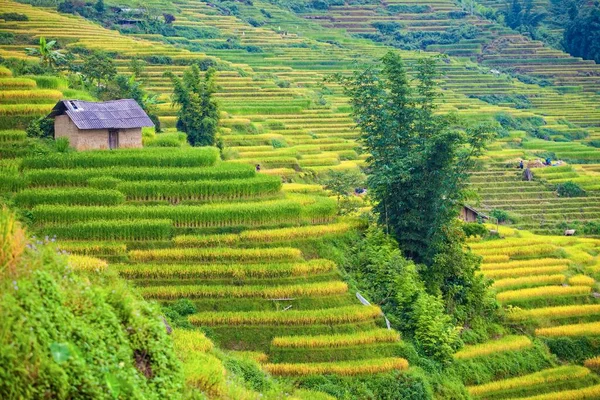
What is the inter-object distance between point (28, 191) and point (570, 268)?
58.2 feet

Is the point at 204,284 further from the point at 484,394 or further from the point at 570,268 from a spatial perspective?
the point at 570,268

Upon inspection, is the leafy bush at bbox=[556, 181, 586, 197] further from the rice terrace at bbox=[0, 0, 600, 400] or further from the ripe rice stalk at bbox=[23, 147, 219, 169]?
the ripe rice stalk at bbox=[23, 147, 219, 169]

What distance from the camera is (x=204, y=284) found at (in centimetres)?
1808

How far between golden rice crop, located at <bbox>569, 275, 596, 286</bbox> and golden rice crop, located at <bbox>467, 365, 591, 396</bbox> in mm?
4804

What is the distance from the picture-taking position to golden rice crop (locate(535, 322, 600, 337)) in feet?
76.1

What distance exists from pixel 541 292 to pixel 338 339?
32.8ft

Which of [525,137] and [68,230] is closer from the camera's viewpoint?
[68,230]

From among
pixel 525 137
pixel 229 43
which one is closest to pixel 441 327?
pixel 525 137

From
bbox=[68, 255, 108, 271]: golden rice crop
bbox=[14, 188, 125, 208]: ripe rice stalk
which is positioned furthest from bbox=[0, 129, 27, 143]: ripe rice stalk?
bbox=[68, 255, 108, 271]: golden rice crop

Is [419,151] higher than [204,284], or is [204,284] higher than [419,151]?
[419,151]

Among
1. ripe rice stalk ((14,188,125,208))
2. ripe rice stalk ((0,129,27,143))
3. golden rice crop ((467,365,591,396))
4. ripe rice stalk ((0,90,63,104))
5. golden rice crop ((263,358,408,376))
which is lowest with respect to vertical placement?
golden rice crop ((467,365,591,396))

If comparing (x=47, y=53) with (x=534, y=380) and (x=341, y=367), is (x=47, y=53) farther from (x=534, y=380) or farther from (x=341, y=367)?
(x=534, y=380)

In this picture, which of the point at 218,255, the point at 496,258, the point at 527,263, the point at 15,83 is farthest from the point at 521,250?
the point at 15,83

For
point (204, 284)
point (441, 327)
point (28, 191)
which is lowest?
point (441, 327)
